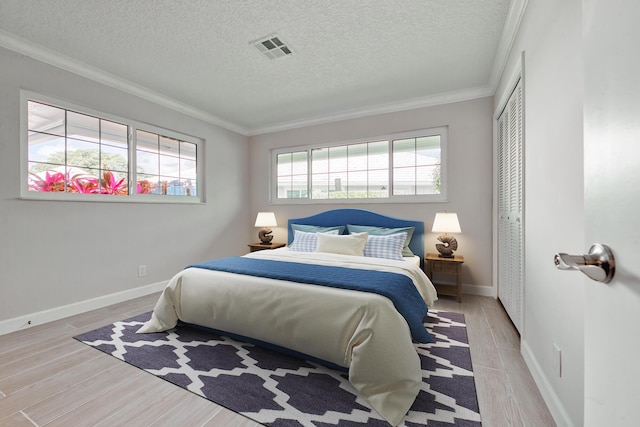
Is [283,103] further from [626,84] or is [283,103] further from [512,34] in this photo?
[626,84]

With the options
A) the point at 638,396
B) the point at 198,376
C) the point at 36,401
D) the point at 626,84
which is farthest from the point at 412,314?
the point at 36,401

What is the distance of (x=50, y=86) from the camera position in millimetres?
2725

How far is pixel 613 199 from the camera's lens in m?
0.48

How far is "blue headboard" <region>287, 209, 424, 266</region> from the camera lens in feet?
12.0

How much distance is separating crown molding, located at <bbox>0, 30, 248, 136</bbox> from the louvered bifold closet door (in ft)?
12.9

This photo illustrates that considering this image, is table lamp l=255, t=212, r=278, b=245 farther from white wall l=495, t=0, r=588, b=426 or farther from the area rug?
white wall l=495, t=0, r=588, b=426

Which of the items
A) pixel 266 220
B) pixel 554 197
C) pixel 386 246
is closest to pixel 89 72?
pixel 266 220

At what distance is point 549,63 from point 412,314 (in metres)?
1.69

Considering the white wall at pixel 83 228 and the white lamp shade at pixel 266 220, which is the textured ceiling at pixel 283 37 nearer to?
the white wall at pixel 83 228

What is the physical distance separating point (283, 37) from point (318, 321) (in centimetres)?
236

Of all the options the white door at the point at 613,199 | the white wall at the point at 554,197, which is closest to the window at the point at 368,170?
the white wall at the point at 554,197

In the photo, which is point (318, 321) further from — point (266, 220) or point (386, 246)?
point (266, 220)

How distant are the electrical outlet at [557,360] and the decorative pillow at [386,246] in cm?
177

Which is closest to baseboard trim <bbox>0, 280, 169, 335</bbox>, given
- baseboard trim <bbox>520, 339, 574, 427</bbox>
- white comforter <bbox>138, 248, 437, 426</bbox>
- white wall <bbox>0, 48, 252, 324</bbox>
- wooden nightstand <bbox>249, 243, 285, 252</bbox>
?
white wall <bbox>0, 48, 252, 324</bbox>
